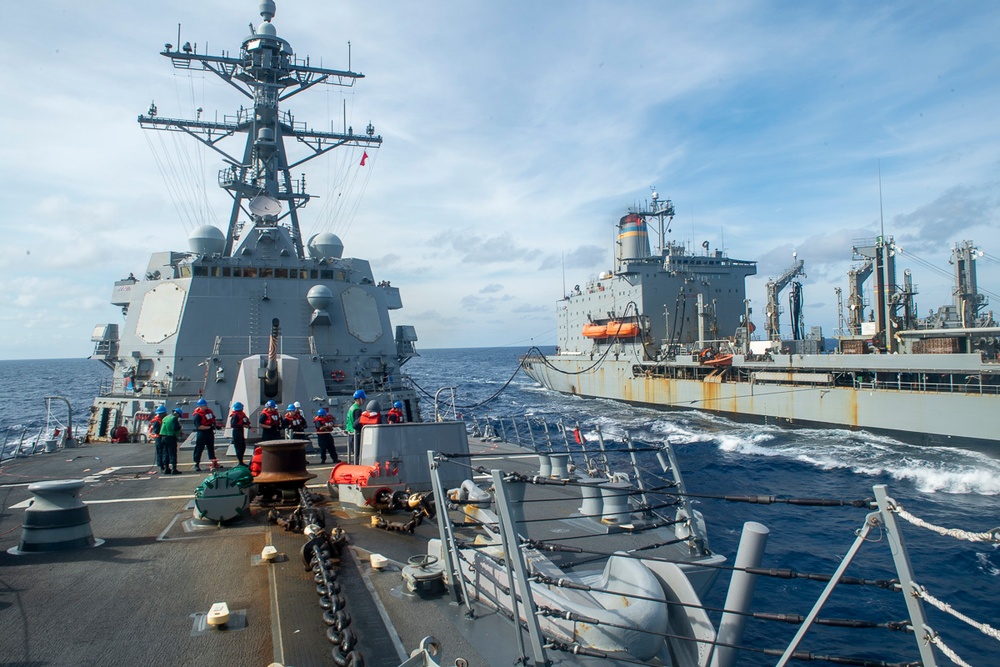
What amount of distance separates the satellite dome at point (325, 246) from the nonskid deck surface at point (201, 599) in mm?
11904

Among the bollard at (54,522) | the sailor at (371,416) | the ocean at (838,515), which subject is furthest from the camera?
the sailor at (371,416)

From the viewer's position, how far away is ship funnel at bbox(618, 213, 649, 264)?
4391cm

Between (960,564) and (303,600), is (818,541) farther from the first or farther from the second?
(303,600)

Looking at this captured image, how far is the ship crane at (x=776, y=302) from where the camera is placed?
33156mm

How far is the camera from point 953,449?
21.2m

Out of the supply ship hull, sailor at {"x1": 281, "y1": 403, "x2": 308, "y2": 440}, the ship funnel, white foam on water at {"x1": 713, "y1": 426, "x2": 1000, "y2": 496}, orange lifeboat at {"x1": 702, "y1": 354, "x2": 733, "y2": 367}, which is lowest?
white foam on water at {"x1": 713, "y1": 426, "x2": 1000, "y2": 496}

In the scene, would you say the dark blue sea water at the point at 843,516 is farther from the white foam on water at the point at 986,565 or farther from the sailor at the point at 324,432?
the sailor at the point at 324,432

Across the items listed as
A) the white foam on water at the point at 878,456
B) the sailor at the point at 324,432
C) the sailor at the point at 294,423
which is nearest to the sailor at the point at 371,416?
the sailor at the point at 324,432

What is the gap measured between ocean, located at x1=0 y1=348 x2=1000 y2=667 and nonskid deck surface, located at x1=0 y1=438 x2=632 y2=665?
7.70ft

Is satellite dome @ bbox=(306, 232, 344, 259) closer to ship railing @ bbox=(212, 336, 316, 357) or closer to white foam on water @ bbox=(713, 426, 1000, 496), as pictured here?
ship railing @ bbox=(212, 336, 316, 357)

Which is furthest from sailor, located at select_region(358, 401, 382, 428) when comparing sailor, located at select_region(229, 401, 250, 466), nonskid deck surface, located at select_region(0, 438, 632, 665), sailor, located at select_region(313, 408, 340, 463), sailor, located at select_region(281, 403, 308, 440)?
sailor, located at select_region(229, 401, 250, 466)

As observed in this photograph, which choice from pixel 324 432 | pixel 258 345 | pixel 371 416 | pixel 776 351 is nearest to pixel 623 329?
pixel 776 351

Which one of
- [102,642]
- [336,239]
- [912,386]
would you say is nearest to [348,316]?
[336,239]

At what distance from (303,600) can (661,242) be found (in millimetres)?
44963
